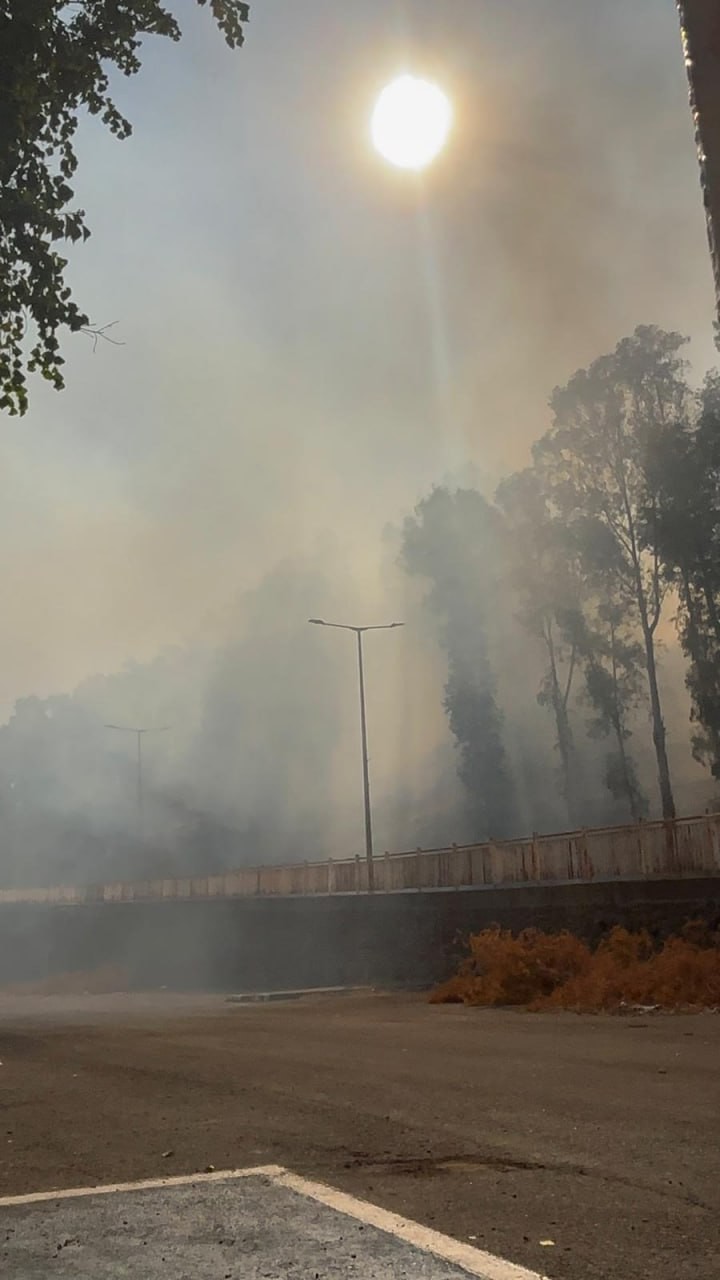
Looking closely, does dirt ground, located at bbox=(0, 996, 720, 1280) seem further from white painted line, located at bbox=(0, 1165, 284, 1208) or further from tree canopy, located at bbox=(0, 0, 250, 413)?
tree canopy, located at bbox=(0, 0, 250, 413)

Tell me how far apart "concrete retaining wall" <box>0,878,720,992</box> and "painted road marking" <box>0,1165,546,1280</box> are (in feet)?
44.8

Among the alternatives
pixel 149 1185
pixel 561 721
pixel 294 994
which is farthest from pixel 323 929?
pixel 149 1185

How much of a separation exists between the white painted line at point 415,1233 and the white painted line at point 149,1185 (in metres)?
0.15

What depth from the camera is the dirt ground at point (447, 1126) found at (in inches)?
160

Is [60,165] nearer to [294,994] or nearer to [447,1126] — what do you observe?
[447,1126]

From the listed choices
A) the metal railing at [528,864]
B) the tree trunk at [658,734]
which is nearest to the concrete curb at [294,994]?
the metal railing at [528,864]

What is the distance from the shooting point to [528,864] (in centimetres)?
2283

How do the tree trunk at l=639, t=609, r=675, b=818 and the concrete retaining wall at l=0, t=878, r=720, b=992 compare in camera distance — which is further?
the tree trunk at l=639, t=609, r=675, b=818

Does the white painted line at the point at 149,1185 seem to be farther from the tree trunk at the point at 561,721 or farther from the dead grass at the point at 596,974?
the tree trunk at the point at 561,721

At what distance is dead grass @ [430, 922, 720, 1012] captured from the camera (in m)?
15.4

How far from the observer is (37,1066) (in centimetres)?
998

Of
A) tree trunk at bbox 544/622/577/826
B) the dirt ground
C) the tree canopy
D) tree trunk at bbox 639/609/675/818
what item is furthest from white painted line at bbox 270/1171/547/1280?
tree trunk at bbox 544/622/577/826

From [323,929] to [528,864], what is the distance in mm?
9446

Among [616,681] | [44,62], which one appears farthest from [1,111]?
[616,681]
